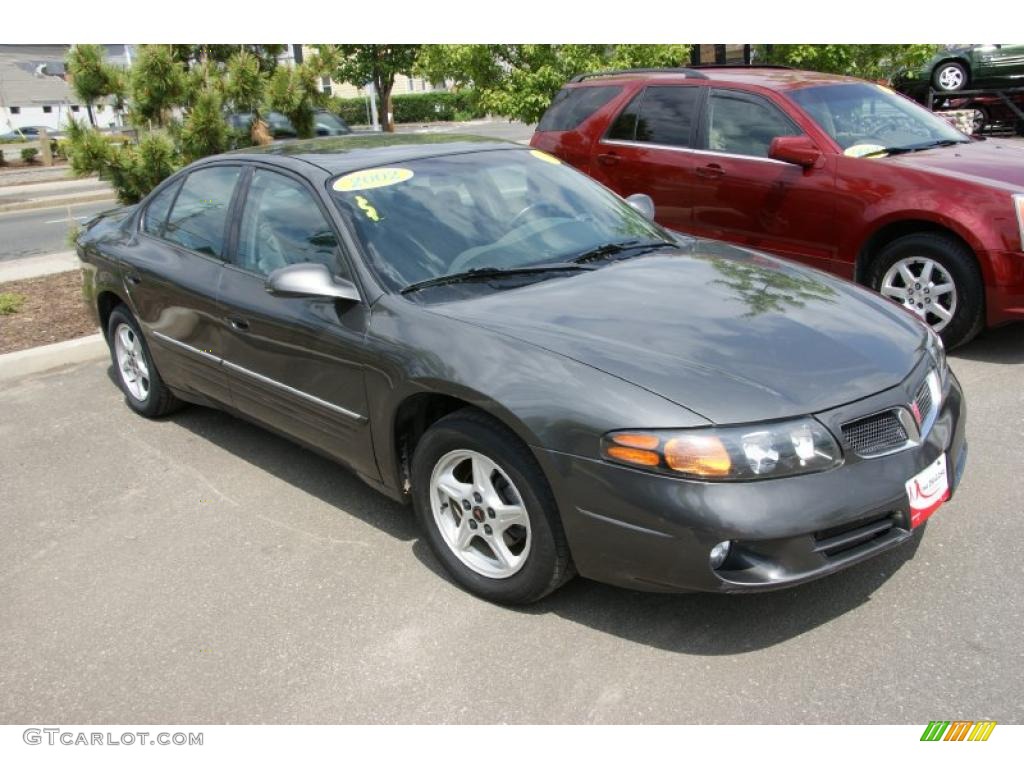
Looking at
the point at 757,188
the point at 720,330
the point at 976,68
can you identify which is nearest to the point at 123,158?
the point at 757,188

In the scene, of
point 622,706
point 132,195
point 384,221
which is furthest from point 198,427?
point 132,195

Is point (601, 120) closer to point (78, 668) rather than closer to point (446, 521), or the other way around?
point (446, 521)

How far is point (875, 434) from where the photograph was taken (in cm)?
291

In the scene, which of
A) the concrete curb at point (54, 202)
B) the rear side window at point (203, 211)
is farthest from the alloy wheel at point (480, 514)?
the concrete curb at point (54, 202)

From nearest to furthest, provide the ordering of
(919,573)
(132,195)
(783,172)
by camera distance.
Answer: (919,573) < (783,172) < (132,195)

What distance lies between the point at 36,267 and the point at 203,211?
6.39 meters

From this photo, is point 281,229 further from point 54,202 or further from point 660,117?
point 54,202

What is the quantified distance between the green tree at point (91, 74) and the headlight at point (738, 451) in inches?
295

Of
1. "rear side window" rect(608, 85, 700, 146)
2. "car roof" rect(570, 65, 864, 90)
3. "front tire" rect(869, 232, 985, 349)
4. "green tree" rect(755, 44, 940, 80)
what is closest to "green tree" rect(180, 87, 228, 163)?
"car roof" rect(570, 65, 864, 90)

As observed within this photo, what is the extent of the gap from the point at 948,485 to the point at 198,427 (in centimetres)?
390

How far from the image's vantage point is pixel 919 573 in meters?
3.34

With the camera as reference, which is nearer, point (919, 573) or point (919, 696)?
point (919, 696)

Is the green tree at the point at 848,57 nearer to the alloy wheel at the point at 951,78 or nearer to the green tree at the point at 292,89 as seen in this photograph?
the alloy wheel at the point at 951,78

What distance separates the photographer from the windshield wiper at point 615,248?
3.97 meters
